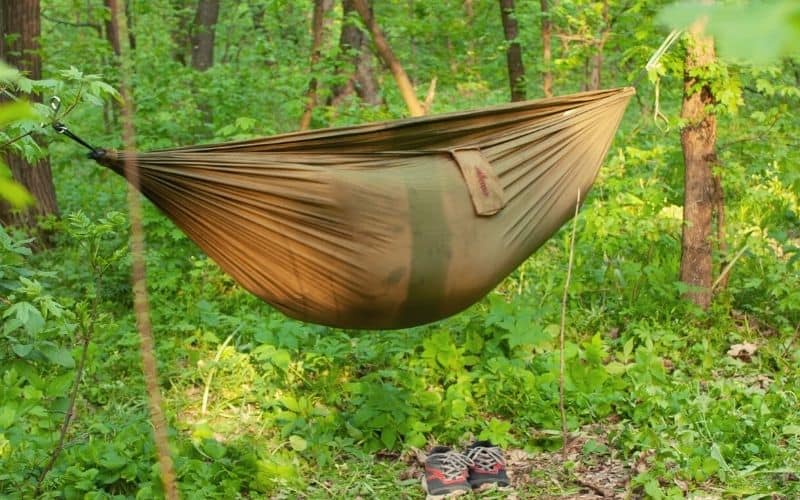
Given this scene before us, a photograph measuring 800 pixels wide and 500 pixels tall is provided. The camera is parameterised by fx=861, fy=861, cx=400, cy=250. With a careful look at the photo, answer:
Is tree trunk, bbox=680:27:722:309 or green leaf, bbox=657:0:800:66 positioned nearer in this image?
green leaf, bbox=657:0:800:66

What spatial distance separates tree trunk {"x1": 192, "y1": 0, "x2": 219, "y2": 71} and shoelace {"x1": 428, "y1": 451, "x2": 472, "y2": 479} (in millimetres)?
5343

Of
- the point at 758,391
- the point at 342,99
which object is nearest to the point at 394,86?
the point at 342,99

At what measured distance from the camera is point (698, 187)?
3.29 metres

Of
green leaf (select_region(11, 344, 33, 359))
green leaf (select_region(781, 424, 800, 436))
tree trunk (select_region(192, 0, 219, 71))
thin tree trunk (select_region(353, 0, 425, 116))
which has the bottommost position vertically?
green leaf (select_region(781, 424, 800, 436))

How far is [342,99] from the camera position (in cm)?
558

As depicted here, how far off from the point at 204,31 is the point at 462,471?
5784mm

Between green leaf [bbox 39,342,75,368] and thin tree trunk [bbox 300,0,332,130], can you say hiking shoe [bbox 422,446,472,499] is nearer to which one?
green leaf [bbox 39,342,75,368]

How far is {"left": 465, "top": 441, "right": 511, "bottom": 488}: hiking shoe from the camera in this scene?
236 centimetres

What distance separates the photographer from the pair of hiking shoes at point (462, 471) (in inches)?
91.1

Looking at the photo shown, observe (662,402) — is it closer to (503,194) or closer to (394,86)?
(503,194)


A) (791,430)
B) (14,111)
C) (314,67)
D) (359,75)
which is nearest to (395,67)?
(314,67)

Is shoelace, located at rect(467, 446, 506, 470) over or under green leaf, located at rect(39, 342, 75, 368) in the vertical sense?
under

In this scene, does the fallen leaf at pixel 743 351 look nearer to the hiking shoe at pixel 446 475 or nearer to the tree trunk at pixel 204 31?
the hiking shoe at pixel 446 475

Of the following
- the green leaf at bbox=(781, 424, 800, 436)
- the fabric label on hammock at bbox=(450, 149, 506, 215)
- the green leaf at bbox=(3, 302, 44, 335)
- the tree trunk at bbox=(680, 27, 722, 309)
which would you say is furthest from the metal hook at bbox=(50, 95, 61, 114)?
the tree trunk at bbox=(680, 27, 722, 309)
